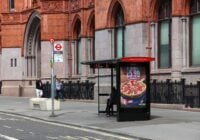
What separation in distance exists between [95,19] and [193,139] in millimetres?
22458

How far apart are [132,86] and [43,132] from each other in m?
4.63

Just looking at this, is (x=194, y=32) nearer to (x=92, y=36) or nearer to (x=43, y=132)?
(x=43, y=132)

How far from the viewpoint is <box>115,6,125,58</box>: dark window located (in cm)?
3509

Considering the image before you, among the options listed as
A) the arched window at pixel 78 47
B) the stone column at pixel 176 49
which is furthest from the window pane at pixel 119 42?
the arched window at pixel 78 47

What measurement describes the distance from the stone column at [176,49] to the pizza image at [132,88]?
6.94m

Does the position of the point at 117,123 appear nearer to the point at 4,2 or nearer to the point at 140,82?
the point at 140,82

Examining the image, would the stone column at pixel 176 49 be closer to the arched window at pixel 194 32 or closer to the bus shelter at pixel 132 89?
the arched window at pixel 194 32

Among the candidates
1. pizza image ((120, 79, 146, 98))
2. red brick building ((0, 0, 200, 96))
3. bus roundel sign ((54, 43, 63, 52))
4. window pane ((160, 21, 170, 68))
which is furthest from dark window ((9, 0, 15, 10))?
pizza image ((120, 79, 146, 98))

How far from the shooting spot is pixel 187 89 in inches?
1051

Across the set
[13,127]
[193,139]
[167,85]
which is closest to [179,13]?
[167,85]

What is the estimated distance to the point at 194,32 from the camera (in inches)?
1134

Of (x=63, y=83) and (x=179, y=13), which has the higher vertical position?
(x=179, y=13)

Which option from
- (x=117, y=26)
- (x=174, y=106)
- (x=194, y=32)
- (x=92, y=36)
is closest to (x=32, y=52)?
(x=92, y=36)

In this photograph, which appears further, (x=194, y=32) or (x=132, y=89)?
(x=194, y=32)
